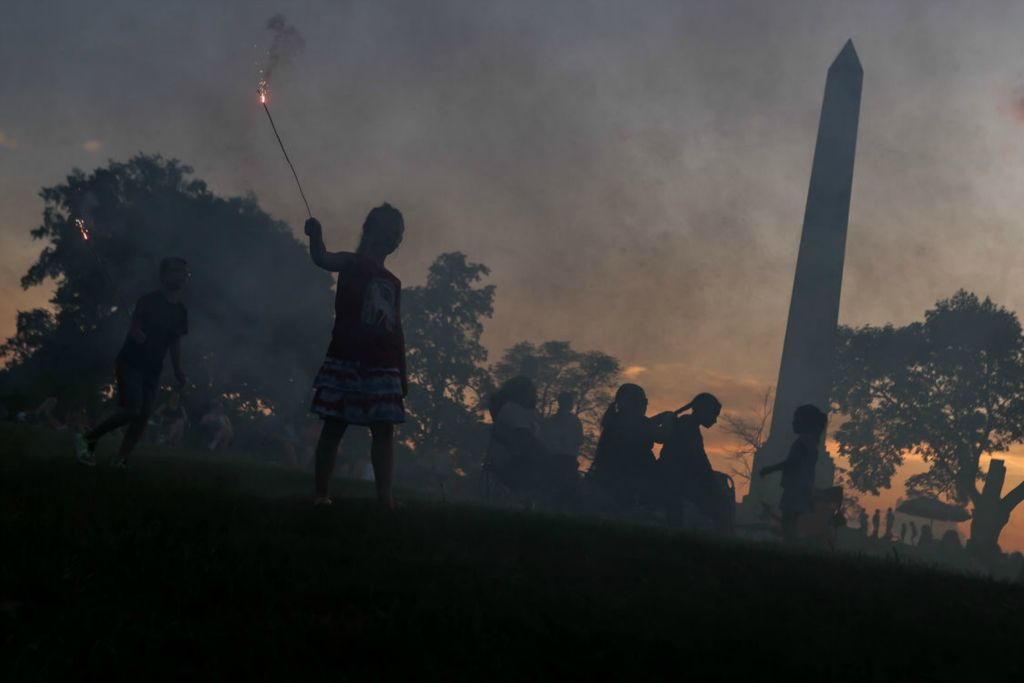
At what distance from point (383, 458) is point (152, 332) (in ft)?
9.44

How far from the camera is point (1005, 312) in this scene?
123ft

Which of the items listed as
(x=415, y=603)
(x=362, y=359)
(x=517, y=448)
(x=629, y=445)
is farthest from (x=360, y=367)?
(x=517, y=448)

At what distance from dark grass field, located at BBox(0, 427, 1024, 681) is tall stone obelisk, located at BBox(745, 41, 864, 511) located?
71.2ft

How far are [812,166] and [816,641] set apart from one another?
25942 mm

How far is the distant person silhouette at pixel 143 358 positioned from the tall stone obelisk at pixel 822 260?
71.4 ft

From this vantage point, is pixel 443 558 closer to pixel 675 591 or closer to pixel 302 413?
pixel 675 591

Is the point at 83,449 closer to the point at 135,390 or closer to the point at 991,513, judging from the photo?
the point at 135,390

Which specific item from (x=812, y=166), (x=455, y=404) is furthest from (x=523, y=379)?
(x=455, y=404)

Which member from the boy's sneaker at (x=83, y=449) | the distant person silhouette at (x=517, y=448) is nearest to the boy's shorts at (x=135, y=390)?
the boy's sneaker at (x=83, y=449)

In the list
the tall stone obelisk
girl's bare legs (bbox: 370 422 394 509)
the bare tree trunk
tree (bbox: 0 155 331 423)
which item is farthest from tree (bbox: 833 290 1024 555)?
girl's bare legs (bbox: 370 422 394 509)

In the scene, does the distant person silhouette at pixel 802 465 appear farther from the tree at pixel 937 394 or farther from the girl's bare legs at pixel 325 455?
the tree at pixel 937 394

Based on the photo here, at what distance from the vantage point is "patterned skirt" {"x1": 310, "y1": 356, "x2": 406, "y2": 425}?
617cm

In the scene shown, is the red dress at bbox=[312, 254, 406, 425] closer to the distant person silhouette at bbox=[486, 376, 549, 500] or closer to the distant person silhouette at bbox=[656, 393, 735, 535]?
the distant person silhouette at bbox=[656, 393, 735, 535]

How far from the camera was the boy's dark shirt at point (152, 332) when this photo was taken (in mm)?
7918
